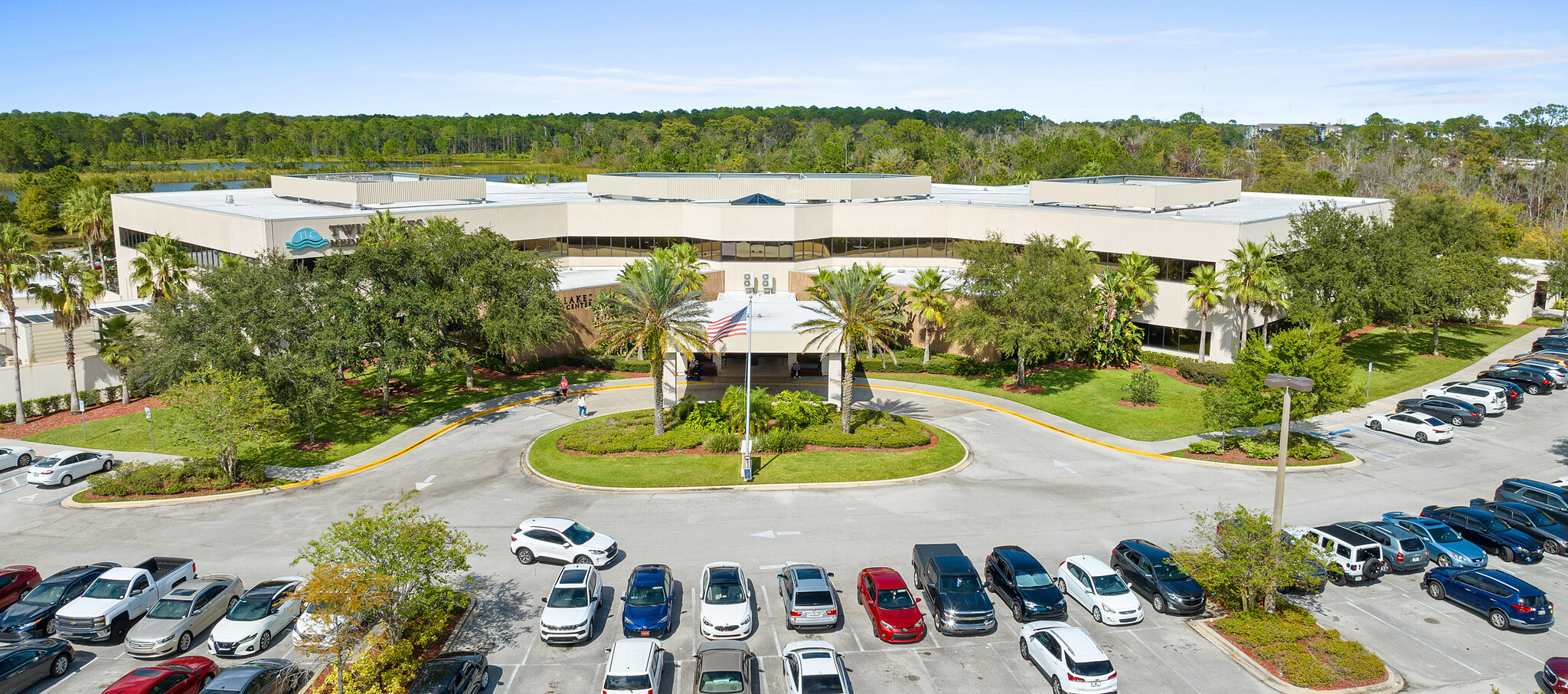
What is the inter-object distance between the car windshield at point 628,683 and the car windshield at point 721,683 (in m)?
1.23

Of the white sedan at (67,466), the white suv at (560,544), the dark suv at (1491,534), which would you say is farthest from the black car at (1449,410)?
the white sedan at (67,466)

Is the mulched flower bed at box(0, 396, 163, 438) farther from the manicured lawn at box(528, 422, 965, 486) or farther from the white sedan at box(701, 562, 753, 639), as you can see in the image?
the white sedan at box(701, 562, 753, 639)

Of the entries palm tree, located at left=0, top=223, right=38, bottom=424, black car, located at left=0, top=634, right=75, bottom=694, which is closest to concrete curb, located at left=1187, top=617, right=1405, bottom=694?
black car, located at left=0, top=634, right=75, bottom=694

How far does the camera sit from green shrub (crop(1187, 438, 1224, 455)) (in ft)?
137

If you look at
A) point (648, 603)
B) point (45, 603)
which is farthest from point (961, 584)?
point (45, 603)

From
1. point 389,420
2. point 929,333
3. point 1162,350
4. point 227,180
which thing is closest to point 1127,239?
point 1162,350

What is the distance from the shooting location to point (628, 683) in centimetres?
2098

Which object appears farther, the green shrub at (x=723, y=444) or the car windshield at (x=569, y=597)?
the green shrub at (x=723, y=444)

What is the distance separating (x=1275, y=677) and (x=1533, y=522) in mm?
17352

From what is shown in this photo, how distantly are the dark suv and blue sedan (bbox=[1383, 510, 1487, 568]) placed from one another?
473mm

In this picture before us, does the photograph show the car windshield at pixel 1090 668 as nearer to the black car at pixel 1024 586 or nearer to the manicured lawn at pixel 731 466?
the black car at pixel 1024 586

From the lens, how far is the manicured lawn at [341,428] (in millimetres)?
41812

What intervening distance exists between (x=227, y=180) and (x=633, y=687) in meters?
163

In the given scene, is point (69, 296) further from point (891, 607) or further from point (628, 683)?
point (891, 607)
